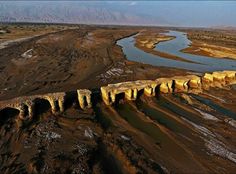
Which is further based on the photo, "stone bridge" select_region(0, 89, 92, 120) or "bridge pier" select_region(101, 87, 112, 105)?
"bridge pier" select_region(101, 87, 112, 105)

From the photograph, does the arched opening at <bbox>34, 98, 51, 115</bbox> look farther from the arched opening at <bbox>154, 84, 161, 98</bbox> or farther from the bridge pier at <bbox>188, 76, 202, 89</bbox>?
the bridge pier at <bbox>188, 76, 202, 89</bbox>

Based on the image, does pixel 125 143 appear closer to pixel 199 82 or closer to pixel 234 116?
pixel 234 116

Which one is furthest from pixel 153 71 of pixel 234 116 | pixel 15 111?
pixel 15 111

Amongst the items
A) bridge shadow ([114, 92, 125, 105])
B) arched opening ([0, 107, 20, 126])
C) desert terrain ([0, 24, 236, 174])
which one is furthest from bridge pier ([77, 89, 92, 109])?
arched opening ([0, 107, 20, 126])

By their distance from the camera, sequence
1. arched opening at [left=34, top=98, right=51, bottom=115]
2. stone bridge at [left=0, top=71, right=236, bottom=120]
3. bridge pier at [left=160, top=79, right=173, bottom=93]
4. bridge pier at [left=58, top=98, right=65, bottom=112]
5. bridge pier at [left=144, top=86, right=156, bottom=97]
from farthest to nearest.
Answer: bridge pier at [left=160, top=79, right=173, bottom=93]
bridge pier at [left=144, top=86, right=156, bottom=97]
bridge pier at [left=58, top=98, right=65, bottom=112]
arched opening at [left=34, top=98, right=51, bottom=115]
stone bridge at [left=0, top=71, right=236, bottom=120]

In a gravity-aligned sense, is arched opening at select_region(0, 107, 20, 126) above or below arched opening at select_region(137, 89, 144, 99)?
below

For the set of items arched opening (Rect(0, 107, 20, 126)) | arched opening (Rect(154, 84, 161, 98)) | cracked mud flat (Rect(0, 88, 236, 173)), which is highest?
arched opening (Rect(154, 84, 161, 98))

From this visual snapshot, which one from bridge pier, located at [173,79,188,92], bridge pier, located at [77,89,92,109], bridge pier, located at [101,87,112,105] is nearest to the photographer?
bridge pier, located at [77,89,92,109]
